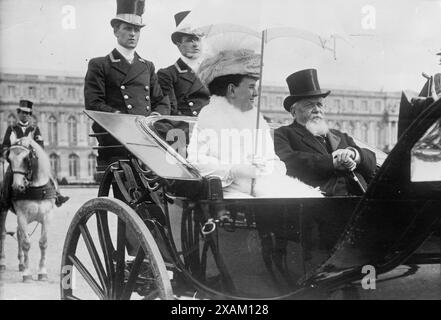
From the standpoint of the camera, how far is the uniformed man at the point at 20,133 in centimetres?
288

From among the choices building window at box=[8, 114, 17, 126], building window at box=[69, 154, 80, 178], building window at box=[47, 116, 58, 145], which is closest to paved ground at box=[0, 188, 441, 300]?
building window at box=[69, 154, 80, 178]

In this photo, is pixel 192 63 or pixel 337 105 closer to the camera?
pixel 337 105

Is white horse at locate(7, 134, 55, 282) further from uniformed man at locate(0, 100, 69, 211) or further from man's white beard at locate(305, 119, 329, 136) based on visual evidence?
man's white beard at locate(305, 119, 329, 136)

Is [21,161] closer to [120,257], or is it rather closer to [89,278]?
[89,278]

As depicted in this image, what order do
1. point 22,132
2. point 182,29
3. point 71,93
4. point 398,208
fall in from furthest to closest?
point 22,132 → point 71,93 → point 182,29 → point 398,208

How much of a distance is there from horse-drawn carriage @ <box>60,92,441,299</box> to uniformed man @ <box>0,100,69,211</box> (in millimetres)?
528

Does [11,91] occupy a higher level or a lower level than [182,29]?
lower

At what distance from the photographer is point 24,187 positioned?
4133mm

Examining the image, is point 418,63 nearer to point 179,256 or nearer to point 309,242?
point 309,242

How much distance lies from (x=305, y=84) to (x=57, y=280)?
2.36m

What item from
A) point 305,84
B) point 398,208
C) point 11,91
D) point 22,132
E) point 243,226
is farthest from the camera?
point 22,132

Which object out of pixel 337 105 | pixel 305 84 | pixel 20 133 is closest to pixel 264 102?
pixel 305 84

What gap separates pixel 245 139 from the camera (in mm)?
2396

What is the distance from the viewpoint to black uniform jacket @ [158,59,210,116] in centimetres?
313
